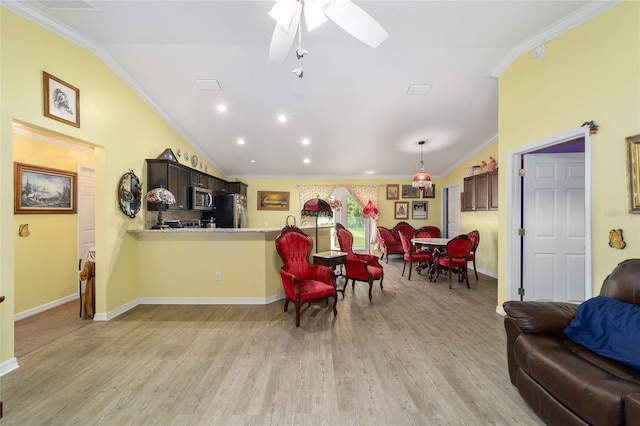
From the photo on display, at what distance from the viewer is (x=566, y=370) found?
140 centimetres

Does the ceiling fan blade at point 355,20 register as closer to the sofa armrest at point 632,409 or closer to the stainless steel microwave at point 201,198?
the sofa armrest at point 632,409

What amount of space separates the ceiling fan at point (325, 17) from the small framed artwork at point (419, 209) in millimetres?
6278

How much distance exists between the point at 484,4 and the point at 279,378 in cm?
→ 378

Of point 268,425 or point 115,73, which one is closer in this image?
point 268,425

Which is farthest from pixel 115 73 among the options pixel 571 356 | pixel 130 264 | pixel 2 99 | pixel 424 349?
pixel 571 356

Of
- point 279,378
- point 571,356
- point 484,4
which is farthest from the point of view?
point 484,4

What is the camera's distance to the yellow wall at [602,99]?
2.05 meters

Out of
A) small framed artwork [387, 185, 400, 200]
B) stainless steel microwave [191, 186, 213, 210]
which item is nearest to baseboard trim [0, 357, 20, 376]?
stainless steel microwave [191, 186, 213, 210]

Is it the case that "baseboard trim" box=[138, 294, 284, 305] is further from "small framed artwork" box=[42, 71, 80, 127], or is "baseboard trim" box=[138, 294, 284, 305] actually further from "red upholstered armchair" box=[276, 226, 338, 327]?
"small framed artwork" box=[42, 71, 80, 127]

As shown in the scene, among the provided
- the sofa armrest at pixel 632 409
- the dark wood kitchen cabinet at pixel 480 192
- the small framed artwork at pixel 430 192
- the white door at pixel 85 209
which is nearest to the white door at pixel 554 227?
the dark wood kitchen cabinet at pixel 480 192

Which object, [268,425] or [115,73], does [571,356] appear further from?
[115,73]

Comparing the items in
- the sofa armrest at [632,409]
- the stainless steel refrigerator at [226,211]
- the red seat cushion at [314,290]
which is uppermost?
the stainless steel refrigerator at [226,211]

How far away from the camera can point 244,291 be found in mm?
3705

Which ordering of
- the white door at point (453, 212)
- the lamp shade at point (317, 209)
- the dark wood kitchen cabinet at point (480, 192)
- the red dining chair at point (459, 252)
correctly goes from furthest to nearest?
the white door at point (453, 212) < the dark wood kitchen cabinet at point (480, 192) < the red dining chair at point (459, 252) < the lamp shade at point (317, 209)
